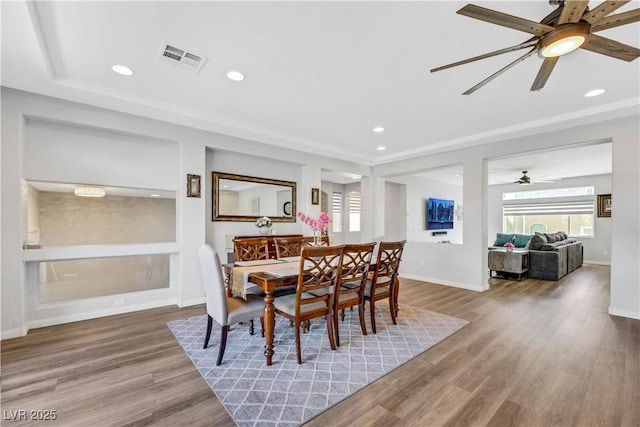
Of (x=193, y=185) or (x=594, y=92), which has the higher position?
(x=594, y=92)

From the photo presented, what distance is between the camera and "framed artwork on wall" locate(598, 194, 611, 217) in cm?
789

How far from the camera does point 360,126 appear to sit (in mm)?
4234

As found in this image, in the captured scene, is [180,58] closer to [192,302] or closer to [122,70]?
[122,70]

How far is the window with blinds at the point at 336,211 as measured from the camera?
27.6 feet

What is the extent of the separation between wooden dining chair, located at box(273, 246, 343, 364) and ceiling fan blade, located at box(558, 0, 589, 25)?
2099 mm

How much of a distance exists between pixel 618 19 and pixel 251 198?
14.8 feet

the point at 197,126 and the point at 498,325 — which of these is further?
the point at 197,126

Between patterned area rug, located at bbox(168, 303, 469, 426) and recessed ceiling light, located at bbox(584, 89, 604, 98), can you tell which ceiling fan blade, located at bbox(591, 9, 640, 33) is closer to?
recessed ceiling light, located at bbox(584, 89, 604, 98)

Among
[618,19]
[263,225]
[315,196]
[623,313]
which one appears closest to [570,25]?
[618,19]

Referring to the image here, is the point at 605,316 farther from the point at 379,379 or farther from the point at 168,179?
the point at 168,179

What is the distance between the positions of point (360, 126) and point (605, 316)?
4140 mm

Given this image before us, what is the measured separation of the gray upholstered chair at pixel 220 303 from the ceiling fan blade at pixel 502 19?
2.37 m

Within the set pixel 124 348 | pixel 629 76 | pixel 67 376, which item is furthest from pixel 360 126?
pixel 67 376

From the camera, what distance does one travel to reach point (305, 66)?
8.53 feet
